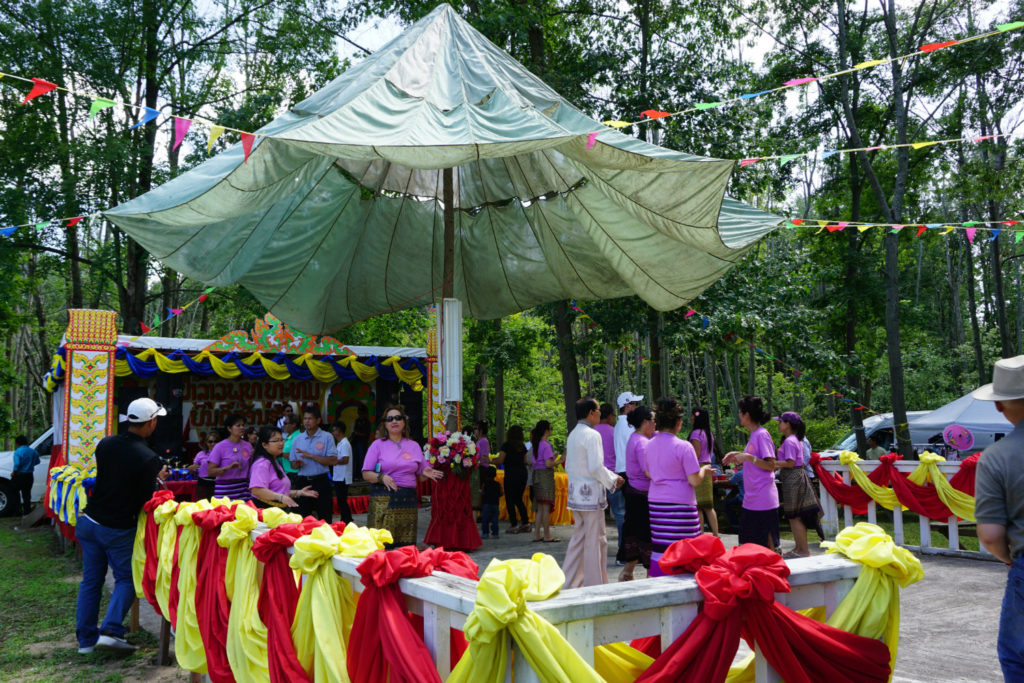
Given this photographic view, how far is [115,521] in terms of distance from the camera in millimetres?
5738

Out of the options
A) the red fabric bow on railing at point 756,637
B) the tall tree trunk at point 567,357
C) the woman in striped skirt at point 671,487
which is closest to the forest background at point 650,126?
the tall tree trunk at point 567,357

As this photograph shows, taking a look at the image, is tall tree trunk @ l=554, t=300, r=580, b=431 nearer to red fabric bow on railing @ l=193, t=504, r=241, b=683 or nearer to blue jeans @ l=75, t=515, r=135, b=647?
blue jeans @ l=75, t=515, r=135, b=647

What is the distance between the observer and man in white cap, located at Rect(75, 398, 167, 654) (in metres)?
5.71

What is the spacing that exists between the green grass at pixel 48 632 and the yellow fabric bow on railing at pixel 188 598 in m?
0.86

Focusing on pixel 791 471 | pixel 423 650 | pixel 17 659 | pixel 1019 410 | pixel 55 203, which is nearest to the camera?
pixel 423 650

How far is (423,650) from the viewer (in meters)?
2.69

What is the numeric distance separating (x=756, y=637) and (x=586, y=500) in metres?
4.40

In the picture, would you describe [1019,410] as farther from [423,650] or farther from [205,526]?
[205,526]

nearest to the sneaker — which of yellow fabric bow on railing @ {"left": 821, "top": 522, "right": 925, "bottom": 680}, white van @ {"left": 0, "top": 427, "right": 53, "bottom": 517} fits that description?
yellow fabric bow on railing @ {"left": 821, "top": 522, "right": 925, "bottom": 680}

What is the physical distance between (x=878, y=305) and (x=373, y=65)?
55.3ft

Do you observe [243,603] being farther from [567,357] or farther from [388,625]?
[567,357]

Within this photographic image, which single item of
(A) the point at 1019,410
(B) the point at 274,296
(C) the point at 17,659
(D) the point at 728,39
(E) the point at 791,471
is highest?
(D) the point at 728,39

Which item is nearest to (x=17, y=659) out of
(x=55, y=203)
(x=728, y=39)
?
(x=55, y=203)

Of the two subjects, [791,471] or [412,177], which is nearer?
[791,471]
